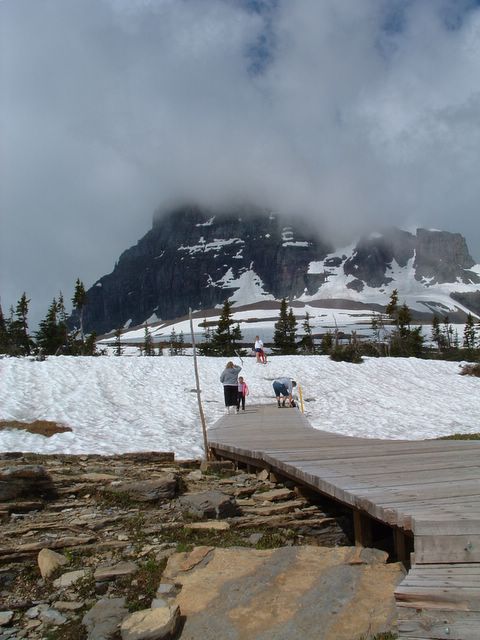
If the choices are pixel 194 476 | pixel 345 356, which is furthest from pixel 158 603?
pixel 345 356

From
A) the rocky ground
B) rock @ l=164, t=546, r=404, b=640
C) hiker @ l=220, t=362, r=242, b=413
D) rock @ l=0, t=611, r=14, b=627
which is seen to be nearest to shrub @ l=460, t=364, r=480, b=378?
hiker @ l=220, t=362, r=242, b=413

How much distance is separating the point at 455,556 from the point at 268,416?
13047 millimetres

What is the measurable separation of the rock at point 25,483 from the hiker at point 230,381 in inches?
390

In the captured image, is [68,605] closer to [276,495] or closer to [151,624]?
[151,624]

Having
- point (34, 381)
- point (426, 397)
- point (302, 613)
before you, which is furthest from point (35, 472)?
point (426, 397)

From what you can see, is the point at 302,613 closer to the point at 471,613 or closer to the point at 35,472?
the point at 471,613

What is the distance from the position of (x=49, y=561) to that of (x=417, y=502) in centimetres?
359

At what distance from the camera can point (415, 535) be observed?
3697 millimetres

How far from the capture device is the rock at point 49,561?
4527 millimetres

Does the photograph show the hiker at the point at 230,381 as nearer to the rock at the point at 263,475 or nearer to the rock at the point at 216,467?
the rock at the point at 216,467

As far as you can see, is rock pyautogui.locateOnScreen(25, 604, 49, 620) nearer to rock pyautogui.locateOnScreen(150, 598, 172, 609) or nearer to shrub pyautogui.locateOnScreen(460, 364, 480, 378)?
rock pyautogui.locateOnScreen(150, 598, 172, 609)

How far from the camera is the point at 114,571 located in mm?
4383

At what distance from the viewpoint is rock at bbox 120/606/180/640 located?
10.8ft

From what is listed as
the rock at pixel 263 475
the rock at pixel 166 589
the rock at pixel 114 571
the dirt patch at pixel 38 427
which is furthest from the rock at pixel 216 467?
the dirt patch at pixel 38 427
